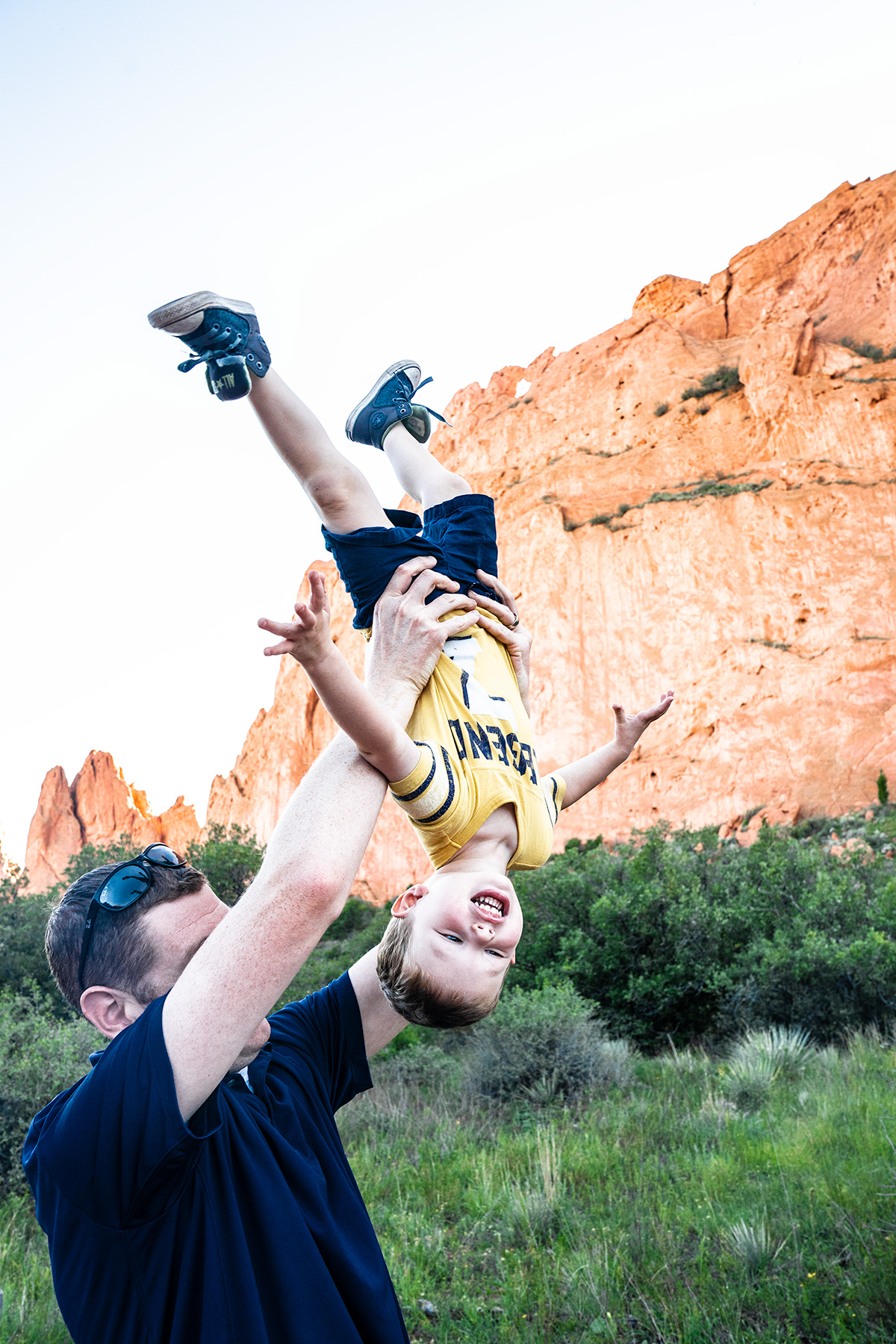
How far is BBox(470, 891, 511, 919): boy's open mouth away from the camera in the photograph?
270cm

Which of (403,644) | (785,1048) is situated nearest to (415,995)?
(403,644)

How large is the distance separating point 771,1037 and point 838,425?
2763cm

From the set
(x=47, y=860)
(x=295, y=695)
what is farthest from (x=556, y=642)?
(x=47, y=860)

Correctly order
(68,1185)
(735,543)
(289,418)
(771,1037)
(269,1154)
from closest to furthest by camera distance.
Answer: (68,1185), (269,1154), (289,418), (771,1037), (735,543)

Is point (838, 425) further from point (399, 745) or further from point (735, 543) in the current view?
point (399, 745)

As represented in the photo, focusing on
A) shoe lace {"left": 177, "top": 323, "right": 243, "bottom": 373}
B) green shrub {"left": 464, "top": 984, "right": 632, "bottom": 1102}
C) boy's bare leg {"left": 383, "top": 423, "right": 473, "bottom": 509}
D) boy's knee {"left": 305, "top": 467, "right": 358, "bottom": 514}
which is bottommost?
green shrub {"left": 464, "top": 984, "right": 632, "bottom": 1102}

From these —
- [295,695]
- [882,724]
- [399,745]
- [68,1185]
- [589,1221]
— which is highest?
[295,695]

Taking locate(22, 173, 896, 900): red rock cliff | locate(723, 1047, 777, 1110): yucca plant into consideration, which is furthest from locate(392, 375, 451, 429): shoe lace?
locate(22, 173, 896, 900): red rock cliff

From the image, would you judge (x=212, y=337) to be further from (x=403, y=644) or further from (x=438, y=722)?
(x=438, y=722)

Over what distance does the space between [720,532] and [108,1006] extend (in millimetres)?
30538

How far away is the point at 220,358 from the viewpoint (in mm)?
2619

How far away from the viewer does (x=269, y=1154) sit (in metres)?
1.83

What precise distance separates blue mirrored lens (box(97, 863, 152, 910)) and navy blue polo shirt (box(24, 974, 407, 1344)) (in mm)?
334

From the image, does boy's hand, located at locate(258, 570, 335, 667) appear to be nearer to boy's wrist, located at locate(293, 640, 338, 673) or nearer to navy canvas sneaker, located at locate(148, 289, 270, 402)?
boy's wrist, located at locate(293, 640, 338, 673)
